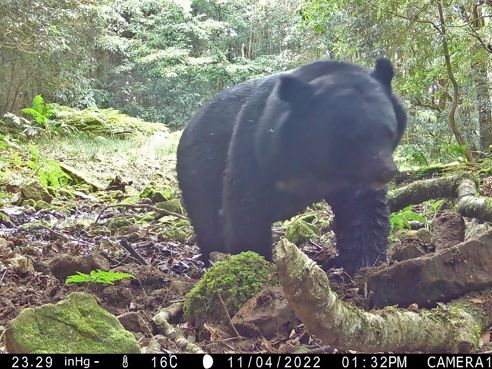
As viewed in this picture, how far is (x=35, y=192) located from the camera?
7.22m

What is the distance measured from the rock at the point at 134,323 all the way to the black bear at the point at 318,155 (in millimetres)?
1399

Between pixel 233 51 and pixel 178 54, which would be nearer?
pixel 178 54

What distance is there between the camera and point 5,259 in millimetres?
4102

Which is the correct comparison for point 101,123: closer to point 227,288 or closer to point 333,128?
point 333,128

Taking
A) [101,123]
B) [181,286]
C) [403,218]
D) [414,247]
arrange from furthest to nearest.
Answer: [101,123] → [403,218] → [414,247] → [181,286]

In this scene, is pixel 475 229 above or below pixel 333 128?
below

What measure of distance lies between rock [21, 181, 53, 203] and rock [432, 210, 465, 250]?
4908mm

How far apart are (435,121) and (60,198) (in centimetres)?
638

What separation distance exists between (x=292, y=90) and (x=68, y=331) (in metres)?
2.21

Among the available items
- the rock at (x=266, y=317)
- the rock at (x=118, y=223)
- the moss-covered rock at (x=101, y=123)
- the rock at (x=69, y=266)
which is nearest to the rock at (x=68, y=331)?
the rock at (x=266, y=317)

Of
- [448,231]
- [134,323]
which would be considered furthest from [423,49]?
[134,323]

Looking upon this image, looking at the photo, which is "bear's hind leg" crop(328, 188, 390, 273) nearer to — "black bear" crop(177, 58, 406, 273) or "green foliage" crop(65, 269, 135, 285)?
"black bear" crop(177, 58, 406, 273)

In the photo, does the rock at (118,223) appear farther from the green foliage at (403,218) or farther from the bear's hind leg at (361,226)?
the green foliage at (403,218)

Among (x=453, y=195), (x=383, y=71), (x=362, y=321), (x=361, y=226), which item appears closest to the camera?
(x=362, y=321)
